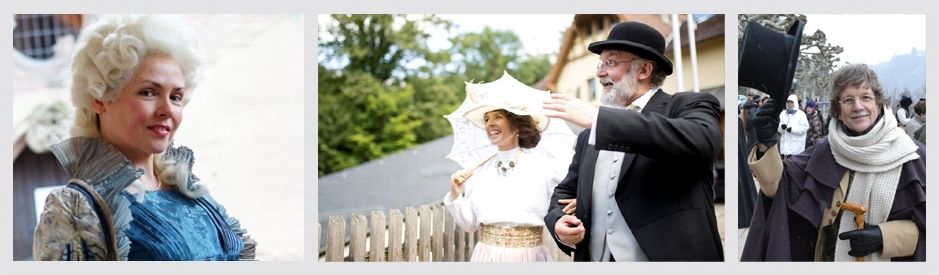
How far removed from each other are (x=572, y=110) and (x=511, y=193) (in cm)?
105

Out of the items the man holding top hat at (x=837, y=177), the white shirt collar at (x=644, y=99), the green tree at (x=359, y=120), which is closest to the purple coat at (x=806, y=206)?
the man holding top hat at (x=837, y=177)

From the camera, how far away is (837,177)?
4895 millimetres

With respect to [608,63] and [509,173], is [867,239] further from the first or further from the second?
[509,173]

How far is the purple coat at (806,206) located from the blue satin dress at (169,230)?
3272 mm

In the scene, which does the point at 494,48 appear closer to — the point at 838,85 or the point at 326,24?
the point at 326,24

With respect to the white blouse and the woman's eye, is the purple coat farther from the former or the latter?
the woman's eye

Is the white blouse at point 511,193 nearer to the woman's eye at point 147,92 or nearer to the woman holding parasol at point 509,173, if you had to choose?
the woman holding parasol at point 509,173

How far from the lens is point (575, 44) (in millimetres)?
5988

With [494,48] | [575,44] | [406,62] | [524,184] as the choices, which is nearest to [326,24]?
[406,62]

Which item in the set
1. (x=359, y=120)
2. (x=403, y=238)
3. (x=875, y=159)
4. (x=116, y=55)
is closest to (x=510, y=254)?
(x=403, y=238)

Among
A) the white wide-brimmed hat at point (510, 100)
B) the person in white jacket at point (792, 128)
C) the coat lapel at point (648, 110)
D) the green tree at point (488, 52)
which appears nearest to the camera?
the coat lapel at point (648, 110)

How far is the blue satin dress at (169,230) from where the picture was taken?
4.94 metres

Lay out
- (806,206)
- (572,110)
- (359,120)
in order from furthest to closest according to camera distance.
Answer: (359,120), (806,206), (572,110)

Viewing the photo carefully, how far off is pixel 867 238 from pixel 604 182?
1698 millimetres
